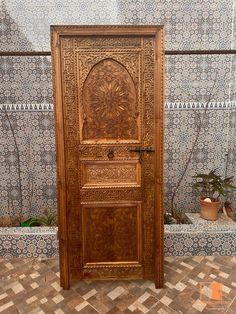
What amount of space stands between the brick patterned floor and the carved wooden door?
115mm

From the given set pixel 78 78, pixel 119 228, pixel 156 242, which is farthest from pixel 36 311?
pixel 78 78

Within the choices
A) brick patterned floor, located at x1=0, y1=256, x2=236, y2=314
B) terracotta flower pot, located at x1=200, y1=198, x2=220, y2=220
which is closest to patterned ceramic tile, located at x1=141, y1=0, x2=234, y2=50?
terracotta flower pot, located at x1=200, y1=198, x2=220, y2=220

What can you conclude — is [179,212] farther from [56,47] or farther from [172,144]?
[56,47]

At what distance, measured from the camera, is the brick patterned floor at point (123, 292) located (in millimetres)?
2016

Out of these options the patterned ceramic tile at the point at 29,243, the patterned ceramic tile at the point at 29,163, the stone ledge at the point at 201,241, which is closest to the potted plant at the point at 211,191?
the stone ledge at the point at 201,241

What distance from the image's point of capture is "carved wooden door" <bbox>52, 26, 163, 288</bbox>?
205 centimetres

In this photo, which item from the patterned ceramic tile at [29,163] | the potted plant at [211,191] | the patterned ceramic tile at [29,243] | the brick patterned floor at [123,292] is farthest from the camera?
the patterned ceramic tile at [29,163]

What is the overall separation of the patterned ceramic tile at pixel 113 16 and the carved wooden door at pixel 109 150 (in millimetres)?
1306

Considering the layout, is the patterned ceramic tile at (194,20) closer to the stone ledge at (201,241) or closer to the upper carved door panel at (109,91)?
the upper carved door panel at (109,91)

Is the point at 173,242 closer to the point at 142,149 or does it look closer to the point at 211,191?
the point at 211,191

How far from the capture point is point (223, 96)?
322cm

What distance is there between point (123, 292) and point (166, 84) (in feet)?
7.76

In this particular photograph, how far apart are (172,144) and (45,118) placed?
5.40ft

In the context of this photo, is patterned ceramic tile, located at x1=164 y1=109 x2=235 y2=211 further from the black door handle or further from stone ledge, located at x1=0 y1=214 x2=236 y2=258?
the black door handle
